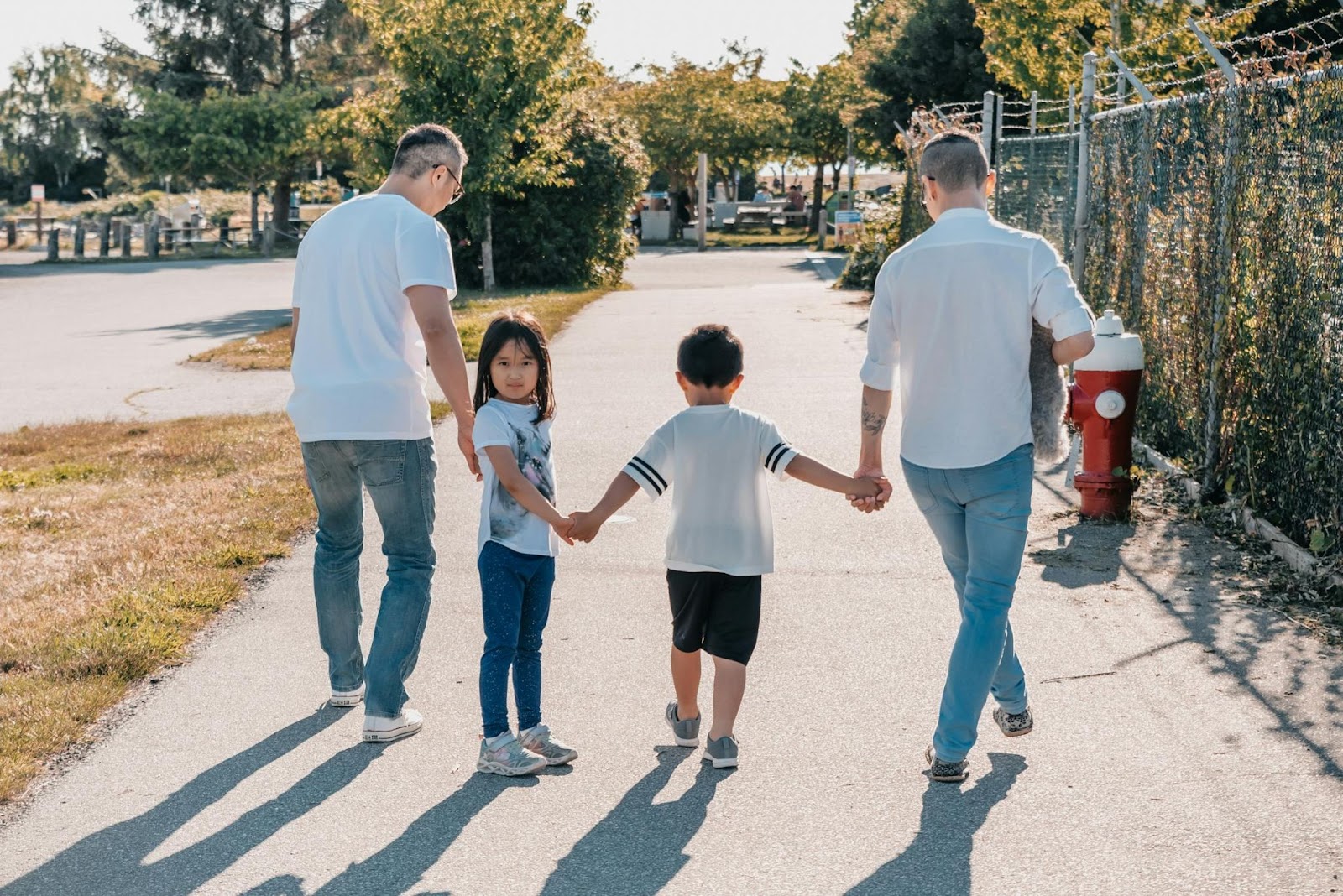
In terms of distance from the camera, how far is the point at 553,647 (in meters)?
5.69

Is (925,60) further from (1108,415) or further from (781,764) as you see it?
(781,764)

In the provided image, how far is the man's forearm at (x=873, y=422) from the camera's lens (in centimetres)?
439

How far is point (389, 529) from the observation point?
4.72 metres

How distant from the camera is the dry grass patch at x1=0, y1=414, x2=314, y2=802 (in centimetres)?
515

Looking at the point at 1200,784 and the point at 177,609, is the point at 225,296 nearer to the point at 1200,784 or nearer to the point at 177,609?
the point at 177,609

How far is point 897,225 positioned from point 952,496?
786 inches

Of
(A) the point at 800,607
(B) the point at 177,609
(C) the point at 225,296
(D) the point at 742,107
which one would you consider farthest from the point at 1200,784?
(D) the point at 742,107

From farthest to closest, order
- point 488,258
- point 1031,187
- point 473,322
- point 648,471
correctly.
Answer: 1. point 488,258
2. point 473,322
3. point 1031,187
4. point 648,471

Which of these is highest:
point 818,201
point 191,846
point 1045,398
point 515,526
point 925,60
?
point 925,60

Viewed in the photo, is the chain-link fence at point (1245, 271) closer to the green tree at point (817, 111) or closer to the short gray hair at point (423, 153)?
the short gray hair at point (423, 153)

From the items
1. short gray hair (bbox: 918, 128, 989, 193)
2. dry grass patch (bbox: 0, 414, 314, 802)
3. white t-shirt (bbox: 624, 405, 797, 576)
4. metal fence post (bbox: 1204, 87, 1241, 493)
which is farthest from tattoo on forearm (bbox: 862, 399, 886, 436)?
metal fence post (bbox: 1204, 87, 1241, 493)

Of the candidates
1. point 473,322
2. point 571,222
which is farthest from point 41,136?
point 473,322

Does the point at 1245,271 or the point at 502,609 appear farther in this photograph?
the point at 1245,271

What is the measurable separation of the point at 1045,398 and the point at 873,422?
1.69 feet
